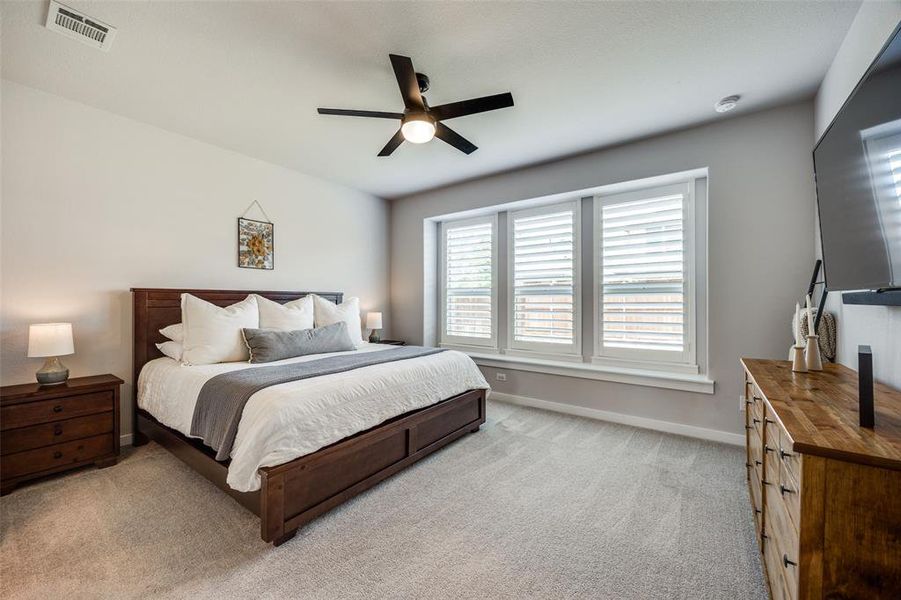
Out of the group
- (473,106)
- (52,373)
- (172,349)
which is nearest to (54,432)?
(52,373)

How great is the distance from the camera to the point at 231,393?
2109 mm

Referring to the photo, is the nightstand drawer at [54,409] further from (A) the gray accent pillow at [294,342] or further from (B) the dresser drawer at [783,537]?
(B) the dresser drawer at [783,537]

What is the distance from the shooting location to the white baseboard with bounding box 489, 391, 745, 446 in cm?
306

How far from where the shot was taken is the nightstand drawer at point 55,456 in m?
2.27

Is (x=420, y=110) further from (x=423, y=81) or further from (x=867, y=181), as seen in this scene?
(x=867, y=181)

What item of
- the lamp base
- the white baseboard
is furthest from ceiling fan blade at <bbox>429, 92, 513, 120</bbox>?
the lamp base

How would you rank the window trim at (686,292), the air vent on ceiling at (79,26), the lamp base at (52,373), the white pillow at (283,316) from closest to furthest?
the air vent on ceiling at (79,26) → the lamp base at (52,373) → the window trim at (686,292) → the white pillow at (283,316)

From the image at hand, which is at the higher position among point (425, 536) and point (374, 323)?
point (374, 323)

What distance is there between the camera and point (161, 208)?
10.7ft

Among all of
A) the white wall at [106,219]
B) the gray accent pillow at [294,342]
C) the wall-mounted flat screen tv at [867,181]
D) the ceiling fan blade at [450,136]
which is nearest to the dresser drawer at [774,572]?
the wall-mounted flat screen tv at [867,181]

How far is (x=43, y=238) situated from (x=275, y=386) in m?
2.28

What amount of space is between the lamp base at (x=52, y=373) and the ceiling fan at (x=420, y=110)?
101 inches

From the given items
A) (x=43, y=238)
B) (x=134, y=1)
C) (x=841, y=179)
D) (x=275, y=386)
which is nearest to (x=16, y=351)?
(x=43, y=238)

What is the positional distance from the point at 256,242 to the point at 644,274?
3.94 meters
